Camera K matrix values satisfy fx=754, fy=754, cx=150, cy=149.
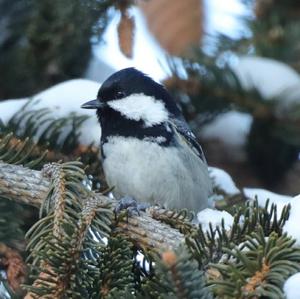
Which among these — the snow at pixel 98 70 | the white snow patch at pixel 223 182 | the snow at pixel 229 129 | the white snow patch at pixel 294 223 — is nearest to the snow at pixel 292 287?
the white snow patch at pixel 294 223

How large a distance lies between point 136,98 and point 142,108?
10 cm

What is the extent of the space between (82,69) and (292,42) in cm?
95

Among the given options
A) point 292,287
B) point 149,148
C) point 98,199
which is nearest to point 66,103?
point 149,148

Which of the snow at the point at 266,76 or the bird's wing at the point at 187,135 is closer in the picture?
the snow at the point at 266,76

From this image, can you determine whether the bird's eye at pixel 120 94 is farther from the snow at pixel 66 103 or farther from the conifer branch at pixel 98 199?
the conifer branch at pixel 98 199

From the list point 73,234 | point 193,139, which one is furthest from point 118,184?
point 73,234

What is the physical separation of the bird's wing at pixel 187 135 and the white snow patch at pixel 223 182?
0.22 meters

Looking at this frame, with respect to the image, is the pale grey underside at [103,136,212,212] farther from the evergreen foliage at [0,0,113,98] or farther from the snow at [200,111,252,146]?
the evergreen foliage at [0,0,113,98]

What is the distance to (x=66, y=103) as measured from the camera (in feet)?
10.1

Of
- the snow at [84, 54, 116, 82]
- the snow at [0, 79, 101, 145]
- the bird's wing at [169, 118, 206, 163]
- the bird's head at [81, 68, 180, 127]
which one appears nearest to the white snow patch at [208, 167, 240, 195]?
the bird's wing at [169, 118, 206, 163]

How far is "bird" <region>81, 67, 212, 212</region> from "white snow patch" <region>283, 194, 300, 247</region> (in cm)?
A: 121

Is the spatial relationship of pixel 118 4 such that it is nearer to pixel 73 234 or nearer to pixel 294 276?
pixel 73 234

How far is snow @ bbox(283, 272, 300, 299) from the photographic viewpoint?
1.63m

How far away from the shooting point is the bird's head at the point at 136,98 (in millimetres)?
3488
